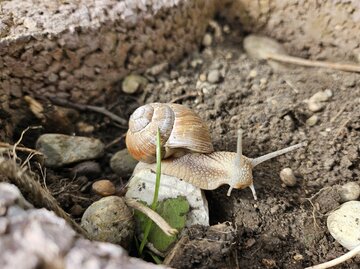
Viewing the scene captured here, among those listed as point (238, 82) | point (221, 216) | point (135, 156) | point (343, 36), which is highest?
point (343, 36)

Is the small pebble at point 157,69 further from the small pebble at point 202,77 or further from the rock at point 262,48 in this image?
the rock at point 262,48

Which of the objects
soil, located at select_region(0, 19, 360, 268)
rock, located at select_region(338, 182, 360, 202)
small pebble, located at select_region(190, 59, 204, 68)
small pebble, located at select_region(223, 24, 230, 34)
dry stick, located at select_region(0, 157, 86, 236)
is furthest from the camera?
small pebble, located at select_region(223, 24, 230, 34)

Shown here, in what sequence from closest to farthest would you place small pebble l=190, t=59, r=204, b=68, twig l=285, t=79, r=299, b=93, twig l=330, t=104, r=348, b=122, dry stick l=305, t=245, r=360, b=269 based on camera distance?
dry stick l=305, t=245, r=360, b=269 → twig l=330, t=104, r=348, b=122 → twig l=285, t=79, r=299, b=93 → small pebble l=190, t=59, r=204, b=68

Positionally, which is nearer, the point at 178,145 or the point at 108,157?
the point at 178,145

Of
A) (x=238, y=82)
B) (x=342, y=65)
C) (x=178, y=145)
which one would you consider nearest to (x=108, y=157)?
(x=178, y=145)

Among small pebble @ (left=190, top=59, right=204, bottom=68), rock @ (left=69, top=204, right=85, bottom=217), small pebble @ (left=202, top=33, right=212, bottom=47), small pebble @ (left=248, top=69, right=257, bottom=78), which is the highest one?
small pebble @ (left=202, top=33, right=212, bottom=47)

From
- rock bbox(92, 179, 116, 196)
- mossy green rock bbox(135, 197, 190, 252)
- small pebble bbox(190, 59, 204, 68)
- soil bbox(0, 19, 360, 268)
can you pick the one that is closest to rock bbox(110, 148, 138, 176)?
soil bbox(0, 19, 360, 268)

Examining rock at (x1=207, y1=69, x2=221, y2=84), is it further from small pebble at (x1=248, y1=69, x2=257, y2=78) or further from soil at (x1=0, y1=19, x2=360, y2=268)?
small pebble at (x1=248, y1=69, x2=257, y2=78)

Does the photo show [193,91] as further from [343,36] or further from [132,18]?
[343,36]
